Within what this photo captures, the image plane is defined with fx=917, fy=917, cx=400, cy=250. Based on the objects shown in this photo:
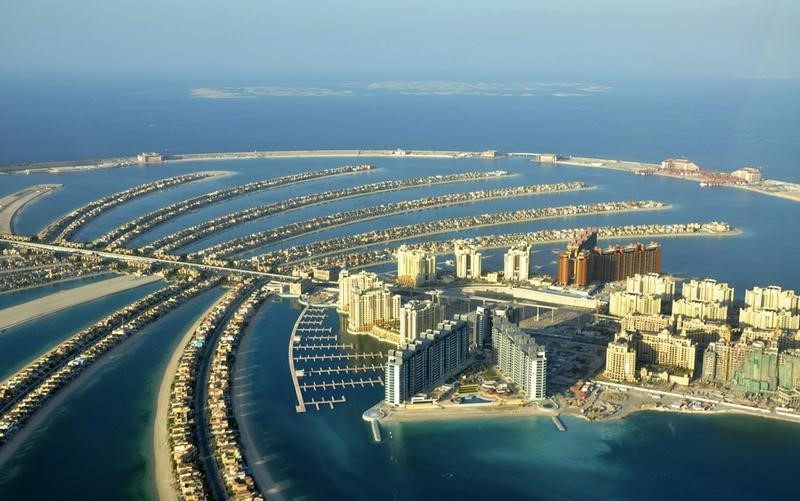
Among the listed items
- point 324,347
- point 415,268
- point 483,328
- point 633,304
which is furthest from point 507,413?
point 415,268

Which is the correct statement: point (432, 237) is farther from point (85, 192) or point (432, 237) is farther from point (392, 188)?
point (85, 192)

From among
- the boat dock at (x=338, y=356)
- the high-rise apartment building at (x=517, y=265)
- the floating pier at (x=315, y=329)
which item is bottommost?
the boat dock at (x=338, y=356)

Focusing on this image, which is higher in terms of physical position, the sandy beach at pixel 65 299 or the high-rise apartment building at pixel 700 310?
the high-rise apartment building at pixel 700 310

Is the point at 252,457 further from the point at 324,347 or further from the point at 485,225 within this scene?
the point at 485,225

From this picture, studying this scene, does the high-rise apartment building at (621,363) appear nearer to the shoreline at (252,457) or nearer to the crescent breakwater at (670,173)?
the shoreline at (252,457)

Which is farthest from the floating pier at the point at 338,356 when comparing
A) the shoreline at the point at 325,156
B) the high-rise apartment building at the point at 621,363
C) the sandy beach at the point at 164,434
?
the shoreline at the point at 325,156
